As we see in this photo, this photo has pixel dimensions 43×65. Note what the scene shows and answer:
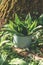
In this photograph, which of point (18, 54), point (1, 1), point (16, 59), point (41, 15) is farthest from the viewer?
point (1, 1)

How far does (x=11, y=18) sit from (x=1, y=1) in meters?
0.74

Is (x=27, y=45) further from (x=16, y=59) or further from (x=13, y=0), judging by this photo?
(x=13, y=0)

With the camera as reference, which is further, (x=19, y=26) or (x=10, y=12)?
(x=10, y=12)

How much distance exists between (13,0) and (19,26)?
0.93 m

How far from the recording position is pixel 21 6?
18.4ft

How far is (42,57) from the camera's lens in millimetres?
4520

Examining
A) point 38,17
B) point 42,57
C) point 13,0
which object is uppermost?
point 13,0

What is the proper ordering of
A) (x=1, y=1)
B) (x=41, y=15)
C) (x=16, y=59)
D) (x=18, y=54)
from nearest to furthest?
(x=16, y=59) → (x=18, y=54) → (x=41, y=15) → (x=1, y=1)

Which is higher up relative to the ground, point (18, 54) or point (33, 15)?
point (33, 15)

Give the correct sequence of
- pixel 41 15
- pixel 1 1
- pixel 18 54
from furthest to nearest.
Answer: pixel 1 1 < pixel 41 15 < pixel 18 54

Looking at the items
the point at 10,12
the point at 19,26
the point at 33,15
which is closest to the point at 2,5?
the point at 10,12

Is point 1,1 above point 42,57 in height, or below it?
above

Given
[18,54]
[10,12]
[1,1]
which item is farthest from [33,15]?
[18,54]

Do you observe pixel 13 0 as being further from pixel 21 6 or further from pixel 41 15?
pixel 41 15
